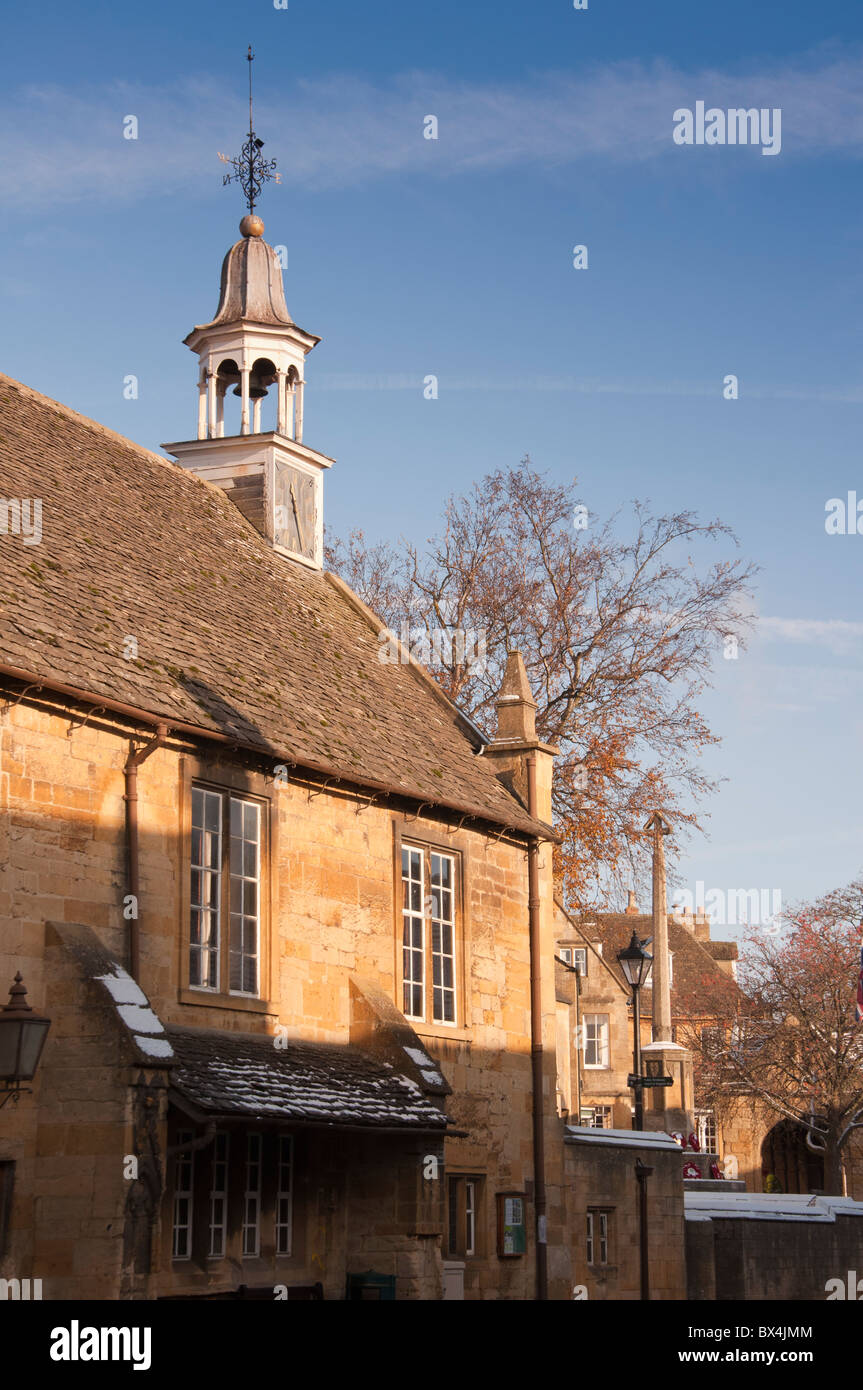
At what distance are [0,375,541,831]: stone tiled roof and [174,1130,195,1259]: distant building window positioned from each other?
12.5ft

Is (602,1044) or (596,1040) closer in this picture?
(602,1044)

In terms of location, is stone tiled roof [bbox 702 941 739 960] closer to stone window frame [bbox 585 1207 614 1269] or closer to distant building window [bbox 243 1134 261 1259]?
stone window frame [bbox 585 1207 614 1269]

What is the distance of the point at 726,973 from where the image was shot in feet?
219

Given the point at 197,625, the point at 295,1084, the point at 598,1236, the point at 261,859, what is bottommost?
the point at 598,1236

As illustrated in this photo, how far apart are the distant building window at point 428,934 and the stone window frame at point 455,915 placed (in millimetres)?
48

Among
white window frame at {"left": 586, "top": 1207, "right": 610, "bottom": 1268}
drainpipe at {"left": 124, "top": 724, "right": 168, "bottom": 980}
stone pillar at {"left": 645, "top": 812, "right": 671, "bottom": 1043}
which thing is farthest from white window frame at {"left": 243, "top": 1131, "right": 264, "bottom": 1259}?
stone pillar at {"left": 645, "top": 812, "right": 671, "bottom": 1043}

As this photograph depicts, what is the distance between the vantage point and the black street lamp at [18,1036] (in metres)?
12.3

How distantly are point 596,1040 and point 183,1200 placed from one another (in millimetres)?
42497

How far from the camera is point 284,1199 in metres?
16.5

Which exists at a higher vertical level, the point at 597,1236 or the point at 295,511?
the point at 295,511

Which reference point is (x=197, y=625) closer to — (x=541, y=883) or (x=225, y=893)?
(x=225, y=893)

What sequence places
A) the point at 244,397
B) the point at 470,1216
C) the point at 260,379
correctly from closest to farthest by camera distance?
the point at 470,1216 → the point at 244,397 → the point at 260,379

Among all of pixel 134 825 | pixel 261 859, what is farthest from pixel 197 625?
pixel 134 825

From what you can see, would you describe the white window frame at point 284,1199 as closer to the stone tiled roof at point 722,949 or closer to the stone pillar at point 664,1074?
the stone pillar at point 664,1074
